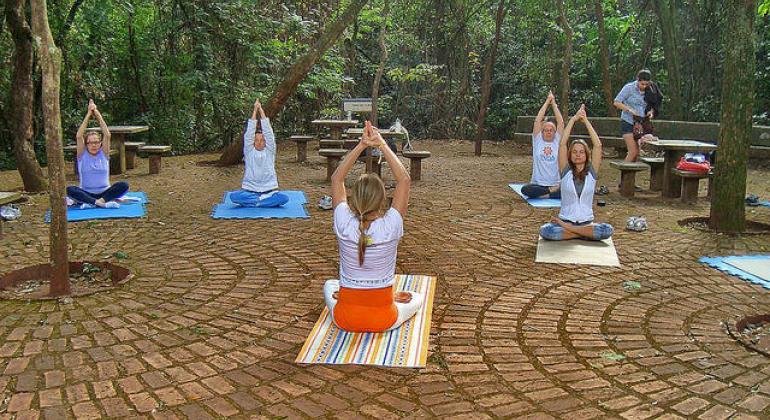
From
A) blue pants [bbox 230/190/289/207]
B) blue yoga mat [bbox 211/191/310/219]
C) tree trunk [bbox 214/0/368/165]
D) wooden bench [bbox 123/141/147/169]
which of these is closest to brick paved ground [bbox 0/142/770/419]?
blue yoga mat [bbox 211/191/310/219]

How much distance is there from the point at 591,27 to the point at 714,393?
604 inches

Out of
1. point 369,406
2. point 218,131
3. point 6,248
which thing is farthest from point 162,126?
point 369,406

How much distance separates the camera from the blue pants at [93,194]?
27.2ft

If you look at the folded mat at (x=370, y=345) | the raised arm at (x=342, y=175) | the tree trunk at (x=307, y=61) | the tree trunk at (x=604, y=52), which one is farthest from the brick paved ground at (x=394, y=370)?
the tree trunk at (x=604, y=52)

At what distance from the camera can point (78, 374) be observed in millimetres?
3707

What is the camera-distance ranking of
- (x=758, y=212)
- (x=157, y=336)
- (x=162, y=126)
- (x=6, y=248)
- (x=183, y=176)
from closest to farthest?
(x=157, y=336) < (x=6, y=248) < (x=758, y=212) < (x=183, y=176) < (x=162, y=126)

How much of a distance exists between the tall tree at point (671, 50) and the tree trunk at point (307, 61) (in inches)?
295

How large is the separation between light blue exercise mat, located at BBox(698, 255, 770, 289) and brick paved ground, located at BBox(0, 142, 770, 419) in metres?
0.17

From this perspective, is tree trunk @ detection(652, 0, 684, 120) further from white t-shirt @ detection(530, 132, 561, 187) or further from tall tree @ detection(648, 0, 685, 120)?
white t-shirt @ detection(530, 132, 561, 187)

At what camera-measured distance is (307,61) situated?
1184 centimetres

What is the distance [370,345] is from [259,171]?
5.01m

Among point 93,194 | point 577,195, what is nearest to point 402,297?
point 577,195

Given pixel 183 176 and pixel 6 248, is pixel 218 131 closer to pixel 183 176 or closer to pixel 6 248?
pixel 183 176

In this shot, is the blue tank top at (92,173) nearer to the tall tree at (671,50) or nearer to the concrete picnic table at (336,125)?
the concrete picnic table at (336,125)
